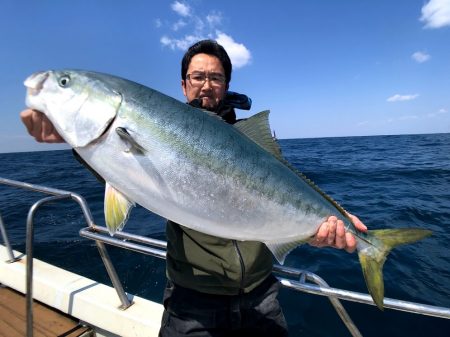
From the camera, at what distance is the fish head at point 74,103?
200 centimetres

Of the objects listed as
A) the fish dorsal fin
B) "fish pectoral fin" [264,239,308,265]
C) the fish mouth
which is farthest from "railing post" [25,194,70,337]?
"fish pectoral fin" [264,239,308,265]

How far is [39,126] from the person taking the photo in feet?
7.00

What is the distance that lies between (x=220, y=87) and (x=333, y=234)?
182cm

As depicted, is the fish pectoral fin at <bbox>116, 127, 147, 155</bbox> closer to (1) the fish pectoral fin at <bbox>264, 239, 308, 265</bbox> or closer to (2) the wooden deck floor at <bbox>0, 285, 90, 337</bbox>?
(1) the fish pectoral fin at <bbox>264, 239, 308, 265</bbox>

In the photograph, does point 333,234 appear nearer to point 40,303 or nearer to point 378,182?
point 40,303

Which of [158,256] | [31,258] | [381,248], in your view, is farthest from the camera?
[31,258]

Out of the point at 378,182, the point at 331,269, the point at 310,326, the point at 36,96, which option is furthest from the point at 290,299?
the point at 378,182

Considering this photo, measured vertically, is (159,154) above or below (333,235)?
above

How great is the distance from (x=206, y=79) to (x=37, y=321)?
391 cm

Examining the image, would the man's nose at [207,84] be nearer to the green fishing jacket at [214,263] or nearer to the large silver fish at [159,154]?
the large silver fish at [159,154]

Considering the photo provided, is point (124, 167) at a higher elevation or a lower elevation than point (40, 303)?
higher

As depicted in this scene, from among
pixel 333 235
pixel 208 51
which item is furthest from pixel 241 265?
pixel 208 51

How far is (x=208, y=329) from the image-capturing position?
7.94 ft

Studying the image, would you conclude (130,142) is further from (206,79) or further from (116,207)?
(206,79)
